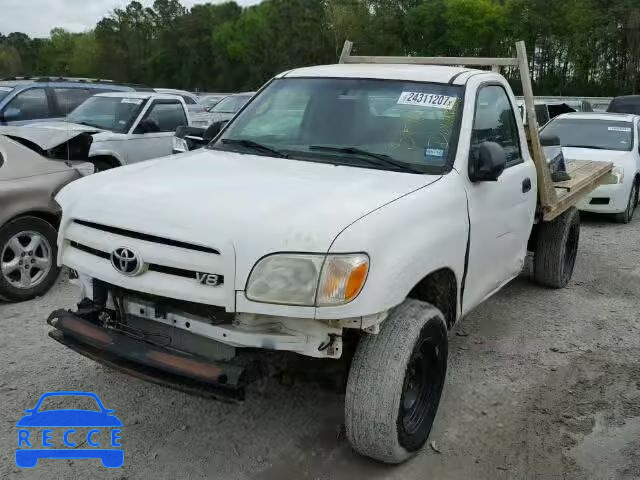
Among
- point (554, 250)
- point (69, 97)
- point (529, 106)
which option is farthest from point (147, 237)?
point (69, 97)

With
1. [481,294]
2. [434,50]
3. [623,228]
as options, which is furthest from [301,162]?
[434,50]

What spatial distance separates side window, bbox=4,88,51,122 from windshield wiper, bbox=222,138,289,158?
24.1 ft

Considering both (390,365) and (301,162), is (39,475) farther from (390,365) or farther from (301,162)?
(301,162)

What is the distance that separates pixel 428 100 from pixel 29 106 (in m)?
8.52

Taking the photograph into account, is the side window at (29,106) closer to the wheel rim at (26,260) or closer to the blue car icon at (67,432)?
the wheel rim at (26,260)

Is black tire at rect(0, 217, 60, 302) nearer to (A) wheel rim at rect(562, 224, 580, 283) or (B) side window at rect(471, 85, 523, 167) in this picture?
(B) side window at rect(471, 85, 523, 167)

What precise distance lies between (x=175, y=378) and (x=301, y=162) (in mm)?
1478

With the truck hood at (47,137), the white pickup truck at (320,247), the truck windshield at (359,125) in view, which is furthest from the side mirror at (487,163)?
the truck hood at (47,137)

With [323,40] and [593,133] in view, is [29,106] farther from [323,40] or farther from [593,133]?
[323,40]

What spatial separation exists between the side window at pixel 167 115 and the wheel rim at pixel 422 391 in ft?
23.7

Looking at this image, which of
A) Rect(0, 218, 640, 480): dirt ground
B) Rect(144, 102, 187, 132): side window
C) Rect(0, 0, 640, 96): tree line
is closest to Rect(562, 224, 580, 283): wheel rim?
Rect(0, 218, 640, 480): dirt ground

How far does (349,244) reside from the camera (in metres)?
2.87

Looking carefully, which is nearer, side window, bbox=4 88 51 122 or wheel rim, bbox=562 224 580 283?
wheel rim, bbox=562 224 580 283

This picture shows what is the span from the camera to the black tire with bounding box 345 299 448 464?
308cm
